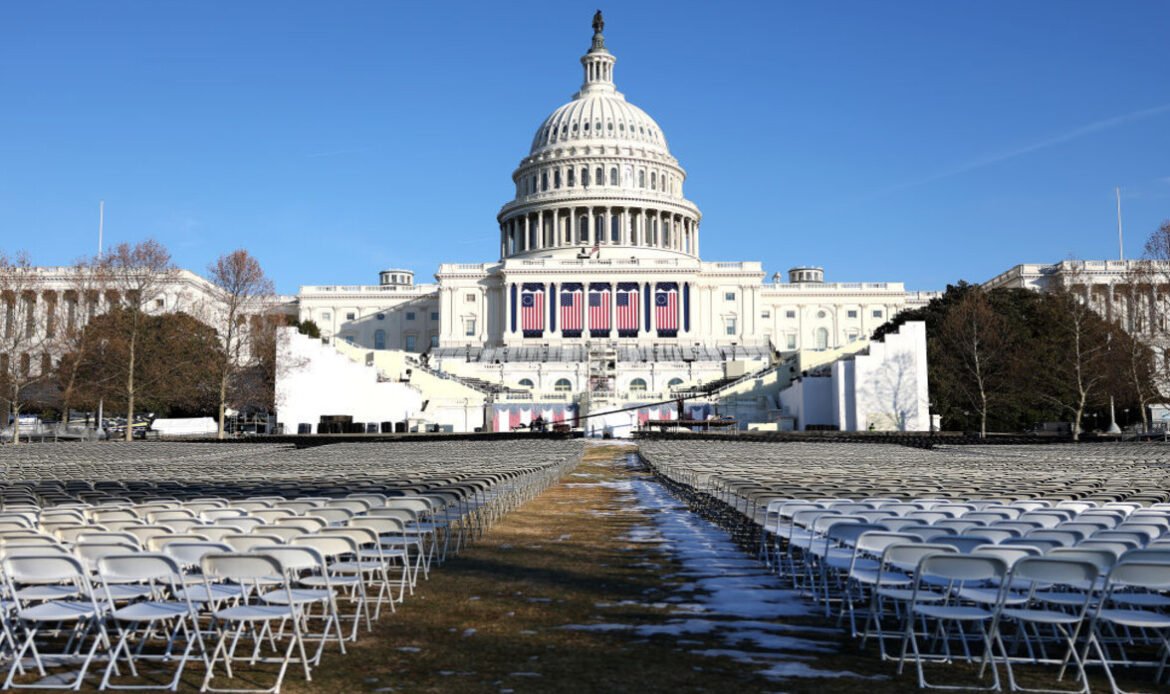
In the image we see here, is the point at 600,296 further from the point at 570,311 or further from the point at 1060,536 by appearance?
the point at 1060,536

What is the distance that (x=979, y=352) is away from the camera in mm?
70438

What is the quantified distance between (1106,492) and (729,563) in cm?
570

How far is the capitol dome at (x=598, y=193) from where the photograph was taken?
145500 mm

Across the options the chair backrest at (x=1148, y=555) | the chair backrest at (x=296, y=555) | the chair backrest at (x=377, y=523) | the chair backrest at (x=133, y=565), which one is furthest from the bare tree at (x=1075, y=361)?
the chair backrest at (x=133, y=565)

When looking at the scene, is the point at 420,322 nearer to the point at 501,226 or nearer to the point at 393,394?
the point at 501,226

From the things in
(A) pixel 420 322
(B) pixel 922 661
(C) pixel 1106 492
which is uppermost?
(A) pixel 420 322

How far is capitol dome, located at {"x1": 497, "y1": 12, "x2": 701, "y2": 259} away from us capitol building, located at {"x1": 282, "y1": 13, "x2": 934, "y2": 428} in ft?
0.83

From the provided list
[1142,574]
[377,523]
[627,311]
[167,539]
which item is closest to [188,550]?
[167,539]

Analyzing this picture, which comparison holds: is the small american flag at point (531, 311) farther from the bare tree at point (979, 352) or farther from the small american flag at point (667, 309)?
the bare tree at point (979, 352)

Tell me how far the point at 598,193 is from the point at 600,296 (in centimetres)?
2118

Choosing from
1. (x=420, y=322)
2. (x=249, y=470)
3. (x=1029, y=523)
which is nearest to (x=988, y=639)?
(x=1029, y=523)

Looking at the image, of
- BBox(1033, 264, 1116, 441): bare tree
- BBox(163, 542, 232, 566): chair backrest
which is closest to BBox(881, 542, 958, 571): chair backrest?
BBox(163, 542, 232, 566): chair backrest

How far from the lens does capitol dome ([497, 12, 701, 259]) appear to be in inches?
5728

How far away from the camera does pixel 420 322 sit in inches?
5999
